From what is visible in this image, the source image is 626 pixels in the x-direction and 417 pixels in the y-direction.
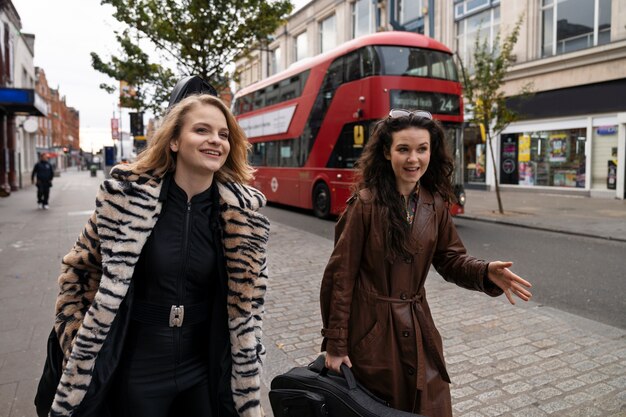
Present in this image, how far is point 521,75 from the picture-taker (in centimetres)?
2164

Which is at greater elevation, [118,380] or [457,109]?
[457,109]

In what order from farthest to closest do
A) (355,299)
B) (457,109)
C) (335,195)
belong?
(335,195)
(457,109)
(355,299)

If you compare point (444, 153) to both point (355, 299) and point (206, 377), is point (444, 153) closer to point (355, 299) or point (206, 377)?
point (355, 299)

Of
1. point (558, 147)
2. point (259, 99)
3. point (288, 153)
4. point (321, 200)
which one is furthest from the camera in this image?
point (558, 147)

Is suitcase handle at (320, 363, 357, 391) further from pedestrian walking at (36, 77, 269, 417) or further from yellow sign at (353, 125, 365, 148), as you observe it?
yellow sign at (353, 125, 365, 148)

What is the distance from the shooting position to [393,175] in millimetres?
2436

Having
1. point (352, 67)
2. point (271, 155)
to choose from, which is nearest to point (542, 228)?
point (352, 67)

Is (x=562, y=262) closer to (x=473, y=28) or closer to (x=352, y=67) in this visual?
(x=352, y=67)

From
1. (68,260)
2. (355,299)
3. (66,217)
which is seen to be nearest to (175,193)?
(68,260)

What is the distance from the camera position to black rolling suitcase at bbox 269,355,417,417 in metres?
1.95

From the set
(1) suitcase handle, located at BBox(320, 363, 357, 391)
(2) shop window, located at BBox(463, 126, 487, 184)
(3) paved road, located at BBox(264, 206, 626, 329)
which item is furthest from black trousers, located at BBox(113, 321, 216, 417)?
(2) shop window, located at BBox(463, 126, 487, 184)

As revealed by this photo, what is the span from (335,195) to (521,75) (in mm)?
12915

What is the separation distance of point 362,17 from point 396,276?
30550mm

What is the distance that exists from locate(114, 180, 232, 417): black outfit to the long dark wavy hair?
0.79m
